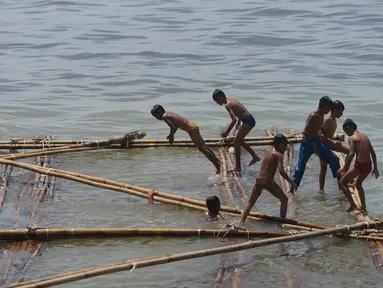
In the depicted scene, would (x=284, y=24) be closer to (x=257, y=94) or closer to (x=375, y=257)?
(x=257, y=94)

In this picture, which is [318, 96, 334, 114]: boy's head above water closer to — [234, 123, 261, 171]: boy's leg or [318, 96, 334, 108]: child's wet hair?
[318, 96, 334, 108]: child's wet hair

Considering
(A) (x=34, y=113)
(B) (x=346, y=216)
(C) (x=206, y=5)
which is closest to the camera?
(B) (x=346, y=216)

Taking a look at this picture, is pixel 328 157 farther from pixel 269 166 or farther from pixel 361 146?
pixel 269 166

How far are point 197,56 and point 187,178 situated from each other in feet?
42.0

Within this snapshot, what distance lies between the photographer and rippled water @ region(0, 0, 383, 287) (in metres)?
8.94

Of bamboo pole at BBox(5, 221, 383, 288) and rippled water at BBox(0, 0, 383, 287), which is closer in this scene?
bamboo pole at BBox(5, 221, 383, 288)

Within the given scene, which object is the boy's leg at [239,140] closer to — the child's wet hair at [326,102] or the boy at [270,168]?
the child's wet hair at [326,102]

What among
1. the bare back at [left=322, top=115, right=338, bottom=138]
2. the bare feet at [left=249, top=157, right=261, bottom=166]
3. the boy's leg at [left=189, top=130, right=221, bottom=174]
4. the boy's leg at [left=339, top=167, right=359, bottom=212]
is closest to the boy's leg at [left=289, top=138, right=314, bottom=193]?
the bare back at [left=322, top=115, right=338, bottom=138]

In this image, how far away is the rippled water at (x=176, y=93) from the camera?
8.94 metres

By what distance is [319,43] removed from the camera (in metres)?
26.2

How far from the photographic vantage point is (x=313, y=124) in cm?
1050

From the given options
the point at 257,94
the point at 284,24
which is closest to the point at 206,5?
the point at 284,24

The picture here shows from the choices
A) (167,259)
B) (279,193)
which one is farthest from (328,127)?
(167,259)

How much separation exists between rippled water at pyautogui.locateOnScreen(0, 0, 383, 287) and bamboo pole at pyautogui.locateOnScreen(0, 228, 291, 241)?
0.35ft
